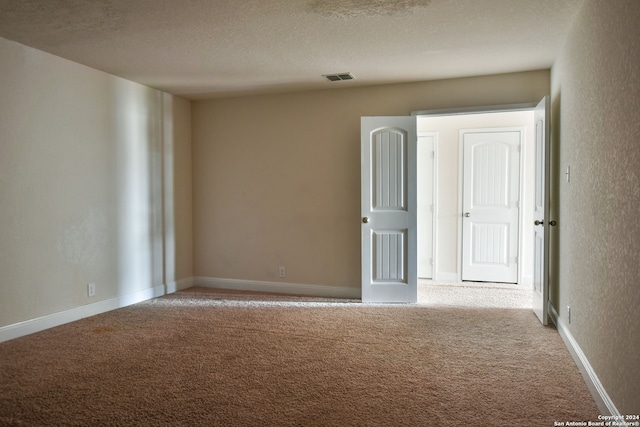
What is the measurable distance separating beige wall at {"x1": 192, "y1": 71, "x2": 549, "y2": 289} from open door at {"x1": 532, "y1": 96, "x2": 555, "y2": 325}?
899 millimetres

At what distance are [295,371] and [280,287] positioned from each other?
258cm

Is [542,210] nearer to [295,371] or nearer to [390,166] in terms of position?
[390,166]

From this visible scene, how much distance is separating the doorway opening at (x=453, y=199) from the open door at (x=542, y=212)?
1.71 m

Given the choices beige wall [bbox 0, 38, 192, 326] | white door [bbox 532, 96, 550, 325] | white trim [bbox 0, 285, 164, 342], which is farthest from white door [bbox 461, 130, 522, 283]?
white trim [bbox 0, 285, 164, 342]

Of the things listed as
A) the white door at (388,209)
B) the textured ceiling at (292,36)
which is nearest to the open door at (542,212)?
the textured ceiling at (292,36)

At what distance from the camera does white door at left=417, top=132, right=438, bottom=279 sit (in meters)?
6.29

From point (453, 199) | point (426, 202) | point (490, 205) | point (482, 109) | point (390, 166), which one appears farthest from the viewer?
point (426, 202)

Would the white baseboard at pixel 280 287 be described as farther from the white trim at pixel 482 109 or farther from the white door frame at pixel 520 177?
the white trim at pixel 482 109

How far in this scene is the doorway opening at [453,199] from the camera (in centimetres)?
596

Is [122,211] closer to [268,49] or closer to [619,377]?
[268,49]

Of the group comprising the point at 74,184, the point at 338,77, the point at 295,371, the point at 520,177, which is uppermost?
the point at 338,77

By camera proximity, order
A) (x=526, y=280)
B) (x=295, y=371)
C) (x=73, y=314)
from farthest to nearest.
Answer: (x=526, y=280) < (x=73, y=314) < (x=295, y=371)

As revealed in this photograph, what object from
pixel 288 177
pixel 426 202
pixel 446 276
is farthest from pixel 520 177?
pixel 288 177

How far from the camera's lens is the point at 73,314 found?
4.21m
